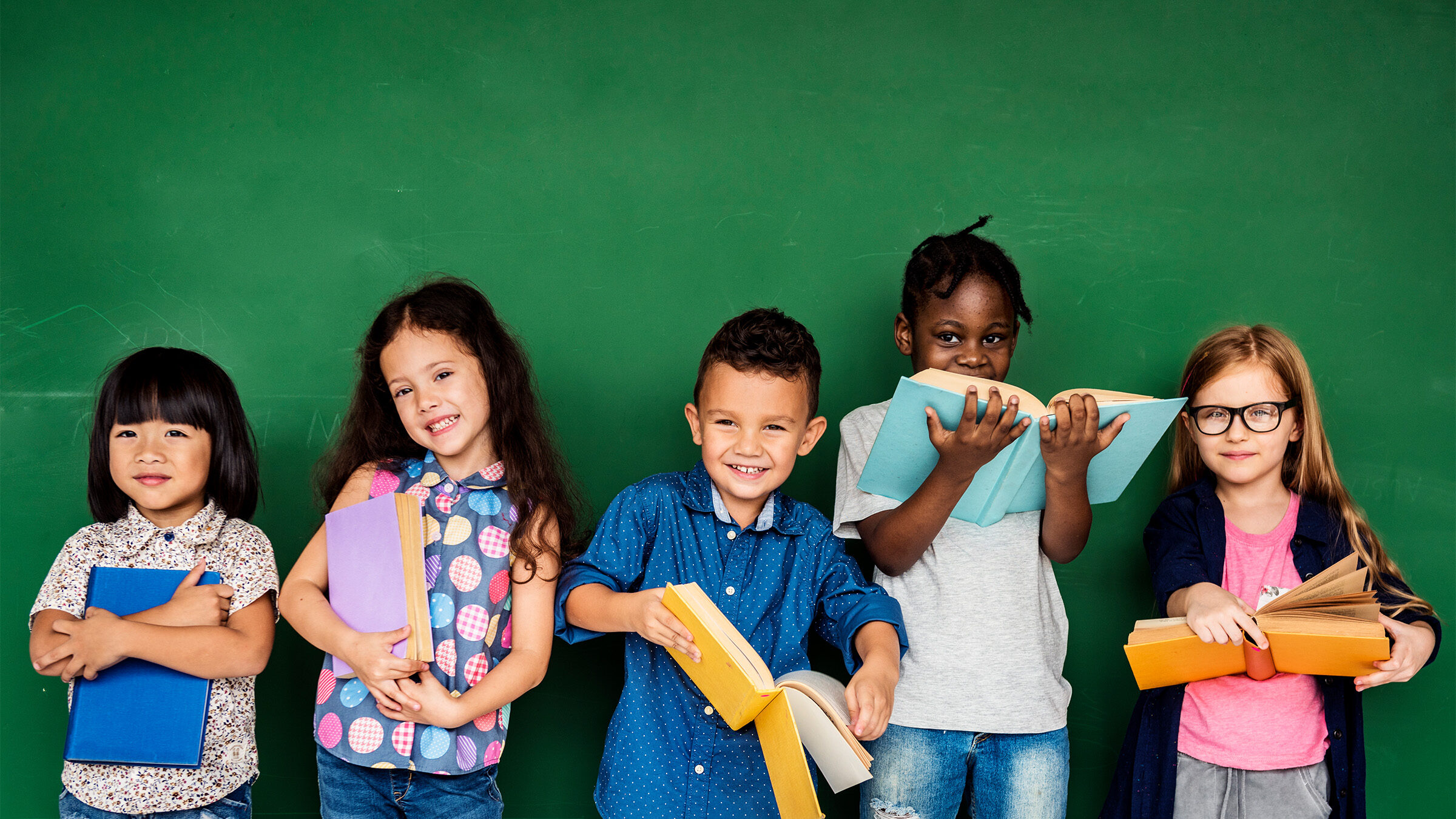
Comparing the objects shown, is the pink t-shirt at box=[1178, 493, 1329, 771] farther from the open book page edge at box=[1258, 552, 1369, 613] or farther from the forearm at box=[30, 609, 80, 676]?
the forearm at box=[30, 609, 80, 676]

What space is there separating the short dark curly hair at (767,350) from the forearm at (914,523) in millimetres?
253

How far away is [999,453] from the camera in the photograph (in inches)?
64.1

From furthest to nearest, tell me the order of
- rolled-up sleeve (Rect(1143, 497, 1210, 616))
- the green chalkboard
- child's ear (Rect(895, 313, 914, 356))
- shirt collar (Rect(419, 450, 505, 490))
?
the green chalkboard
child's ear (Rect(895, 313, 914, 356))
rolled-up sleeve (Rect(1143, 497, 1210, 616))
shirt collar (Rect(419, 450, 505, 490))

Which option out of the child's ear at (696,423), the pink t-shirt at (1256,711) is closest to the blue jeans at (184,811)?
the child's ear at (696,423)

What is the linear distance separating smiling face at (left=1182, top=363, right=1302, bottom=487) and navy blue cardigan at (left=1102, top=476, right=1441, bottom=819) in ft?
0.26

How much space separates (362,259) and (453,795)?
1.23 metres

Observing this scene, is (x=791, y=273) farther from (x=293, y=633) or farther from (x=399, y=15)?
(x=293, y=633)

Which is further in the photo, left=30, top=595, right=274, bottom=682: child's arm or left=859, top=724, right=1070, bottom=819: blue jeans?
left=859, top=724, right=1070, bottom=819: blue jeans

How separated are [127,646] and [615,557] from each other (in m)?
0.84

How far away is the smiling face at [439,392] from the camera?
5.53 feet

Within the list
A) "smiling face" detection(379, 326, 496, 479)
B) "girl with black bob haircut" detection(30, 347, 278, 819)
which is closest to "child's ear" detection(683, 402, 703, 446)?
"smiling face" detection(379, 326, 496, 479)

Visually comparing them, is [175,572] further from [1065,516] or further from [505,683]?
[1065,516]

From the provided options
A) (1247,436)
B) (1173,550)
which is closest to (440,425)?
(1173,550)

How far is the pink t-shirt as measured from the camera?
177cm
